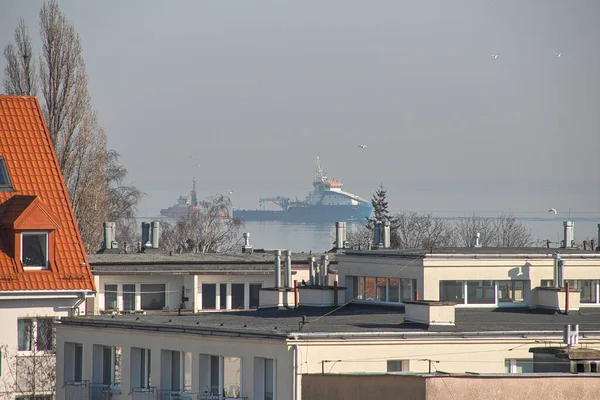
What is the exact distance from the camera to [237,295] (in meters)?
66.2

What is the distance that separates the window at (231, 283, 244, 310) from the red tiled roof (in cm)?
1226

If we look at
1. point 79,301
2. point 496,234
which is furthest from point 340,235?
point 496,234

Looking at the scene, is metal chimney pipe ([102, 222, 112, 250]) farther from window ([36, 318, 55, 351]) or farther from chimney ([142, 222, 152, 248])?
window ([36, 318, 55, 351])

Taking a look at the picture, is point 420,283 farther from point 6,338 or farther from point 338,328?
point 6,338

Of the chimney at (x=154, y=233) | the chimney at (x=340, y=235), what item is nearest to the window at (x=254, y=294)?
the chimney at (x=154, y=233)

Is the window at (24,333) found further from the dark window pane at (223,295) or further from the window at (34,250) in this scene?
the dark window pane at (223,295)

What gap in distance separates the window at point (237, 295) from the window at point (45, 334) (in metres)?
15.4

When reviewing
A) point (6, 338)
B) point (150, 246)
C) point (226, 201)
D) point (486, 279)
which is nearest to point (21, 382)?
point (6, 338)

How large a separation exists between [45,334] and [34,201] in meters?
4.98

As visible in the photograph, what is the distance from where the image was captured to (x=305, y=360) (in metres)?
36.4

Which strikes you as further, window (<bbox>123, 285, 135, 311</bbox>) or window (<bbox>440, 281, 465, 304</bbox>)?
window (<bbox>123, 285, 135, 311</bbox>)

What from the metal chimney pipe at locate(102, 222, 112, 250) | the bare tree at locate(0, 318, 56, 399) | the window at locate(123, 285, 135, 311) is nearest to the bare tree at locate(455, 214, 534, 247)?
the metal chimney pipe at locate(102, 222, 112, 250)

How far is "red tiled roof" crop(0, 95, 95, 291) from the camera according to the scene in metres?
52.2

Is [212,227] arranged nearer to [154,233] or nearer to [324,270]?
[154,233]
